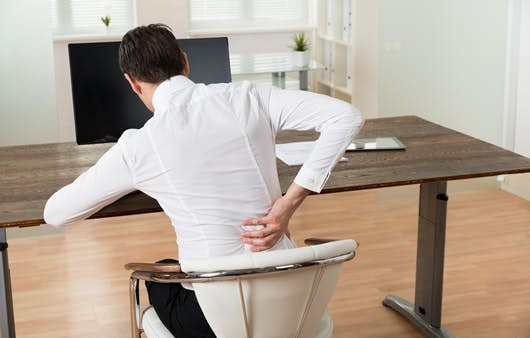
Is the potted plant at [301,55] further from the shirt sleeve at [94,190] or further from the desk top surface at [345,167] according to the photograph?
the shirt sleeve at [94,190]

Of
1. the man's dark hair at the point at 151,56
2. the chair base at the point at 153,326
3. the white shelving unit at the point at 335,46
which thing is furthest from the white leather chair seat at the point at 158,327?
the white shelving unit at the point at 335,46

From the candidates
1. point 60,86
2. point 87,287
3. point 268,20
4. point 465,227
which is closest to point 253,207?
point 87,287

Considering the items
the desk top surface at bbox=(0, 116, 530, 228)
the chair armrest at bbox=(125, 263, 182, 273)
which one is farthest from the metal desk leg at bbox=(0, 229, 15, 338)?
the chair armrest at bbox=(125, 263, 182, 273)

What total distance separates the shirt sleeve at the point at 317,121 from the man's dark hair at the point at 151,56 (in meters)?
0.24

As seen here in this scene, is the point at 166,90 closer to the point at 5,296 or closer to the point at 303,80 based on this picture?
the point at 5,296

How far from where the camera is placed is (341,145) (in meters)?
2.29

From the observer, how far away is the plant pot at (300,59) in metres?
5.42

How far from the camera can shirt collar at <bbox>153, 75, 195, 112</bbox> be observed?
217 centimetres

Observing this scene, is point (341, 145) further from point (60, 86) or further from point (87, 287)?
point (60, 86)

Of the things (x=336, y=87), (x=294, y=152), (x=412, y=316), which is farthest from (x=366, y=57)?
(x=294, y=152)

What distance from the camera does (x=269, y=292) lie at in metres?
2.04

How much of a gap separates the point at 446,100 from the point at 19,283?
2500mm

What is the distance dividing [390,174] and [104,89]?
1110 millimetres

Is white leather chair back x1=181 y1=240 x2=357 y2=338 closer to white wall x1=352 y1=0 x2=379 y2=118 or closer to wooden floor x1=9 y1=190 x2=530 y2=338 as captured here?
wooden floor x1=9 y1=190 x2=530 y2=338
